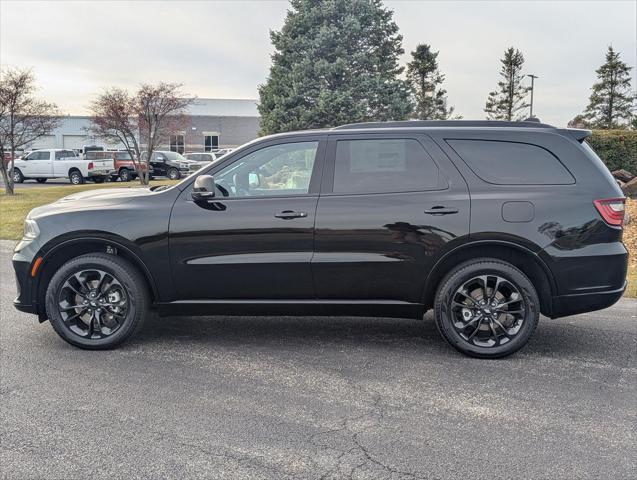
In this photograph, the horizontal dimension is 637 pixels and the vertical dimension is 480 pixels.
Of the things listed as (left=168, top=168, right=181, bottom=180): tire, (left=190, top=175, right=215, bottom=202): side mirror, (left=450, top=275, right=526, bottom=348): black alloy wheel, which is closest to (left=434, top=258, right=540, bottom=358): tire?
(left=450, top=275, right=526, bottom=348): black alloy wheel

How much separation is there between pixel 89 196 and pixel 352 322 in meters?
Result: 2.70

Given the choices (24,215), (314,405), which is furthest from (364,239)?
(24,215)

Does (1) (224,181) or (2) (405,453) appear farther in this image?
(1) (224,181)

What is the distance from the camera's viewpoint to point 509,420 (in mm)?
3590

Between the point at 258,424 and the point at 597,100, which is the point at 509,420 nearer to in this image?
the point at 258,424

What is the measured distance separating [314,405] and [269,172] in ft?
6.63

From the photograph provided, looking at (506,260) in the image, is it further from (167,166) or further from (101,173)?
(167,166)

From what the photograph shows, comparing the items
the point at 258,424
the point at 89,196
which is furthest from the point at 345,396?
the point at 89,196

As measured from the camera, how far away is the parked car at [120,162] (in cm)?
3194

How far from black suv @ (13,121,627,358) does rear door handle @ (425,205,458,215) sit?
0.01 metres

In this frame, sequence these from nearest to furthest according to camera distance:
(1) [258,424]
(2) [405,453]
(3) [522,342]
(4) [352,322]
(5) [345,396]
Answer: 1. (2) [405,453]
2. (1) [258,424]
3. (5) [345,396]
4. (3) [522,342]
5. (4) [352,322]

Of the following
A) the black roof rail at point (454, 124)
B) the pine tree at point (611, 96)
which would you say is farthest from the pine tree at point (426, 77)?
the black roof rail at point (454, 124)

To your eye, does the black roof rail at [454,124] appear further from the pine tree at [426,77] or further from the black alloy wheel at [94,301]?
the pine tree at [426,77]

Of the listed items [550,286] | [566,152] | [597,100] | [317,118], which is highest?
[597,100]
